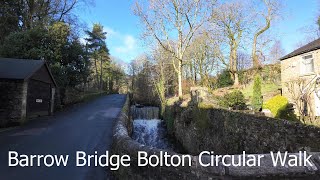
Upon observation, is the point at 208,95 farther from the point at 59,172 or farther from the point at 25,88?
the point at 59,172

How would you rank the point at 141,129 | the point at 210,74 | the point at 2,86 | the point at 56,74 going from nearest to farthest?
1. the point at 2,86
2. the point at 56,74
3. the point at 141,129
4. the point at 210,74

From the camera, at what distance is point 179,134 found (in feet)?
61.7

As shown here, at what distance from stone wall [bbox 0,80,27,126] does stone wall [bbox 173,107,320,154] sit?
10535mm

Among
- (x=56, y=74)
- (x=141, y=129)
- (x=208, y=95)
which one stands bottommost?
(x=141, y=129)

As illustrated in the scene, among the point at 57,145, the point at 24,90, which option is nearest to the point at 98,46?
the point at 24,90

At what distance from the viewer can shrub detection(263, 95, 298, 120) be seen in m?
12.4

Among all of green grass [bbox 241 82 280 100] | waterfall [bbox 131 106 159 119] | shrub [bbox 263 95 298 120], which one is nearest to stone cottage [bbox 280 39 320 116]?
shrub [bbox 263 95 298 120]

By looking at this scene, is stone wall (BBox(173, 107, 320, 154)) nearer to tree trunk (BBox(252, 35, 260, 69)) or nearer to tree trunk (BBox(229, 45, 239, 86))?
tree trunk (BBox(229, 45, 239, 86))

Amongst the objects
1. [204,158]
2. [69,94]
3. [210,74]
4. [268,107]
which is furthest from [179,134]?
[210,74]

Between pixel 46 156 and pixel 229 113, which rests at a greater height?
pixel 229 113

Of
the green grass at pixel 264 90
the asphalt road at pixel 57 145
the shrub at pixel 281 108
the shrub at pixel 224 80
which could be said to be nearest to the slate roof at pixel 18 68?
the asphalt road at pixel 57 145

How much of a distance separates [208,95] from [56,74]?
42.9 feet

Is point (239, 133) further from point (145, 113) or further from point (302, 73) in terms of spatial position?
point (145, 113)

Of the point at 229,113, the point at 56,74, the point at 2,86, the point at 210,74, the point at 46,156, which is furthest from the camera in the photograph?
the point at 210,74
